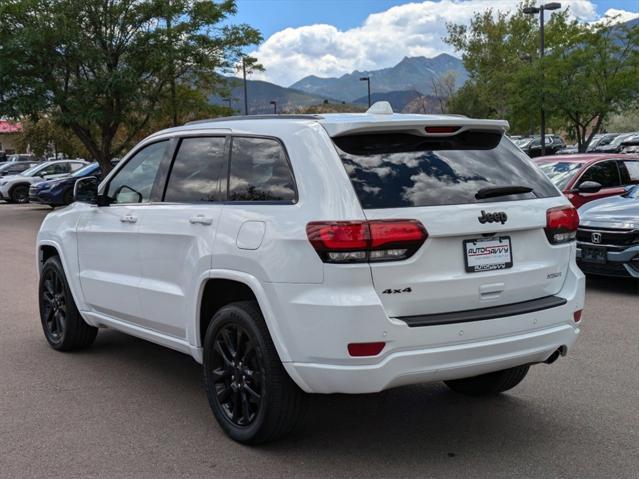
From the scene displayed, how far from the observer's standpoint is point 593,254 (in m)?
8.77

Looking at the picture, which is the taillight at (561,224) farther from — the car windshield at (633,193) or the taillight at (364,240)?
the car windshield at (633,193)

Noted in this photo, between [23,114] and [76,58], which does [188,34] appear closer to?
[76,58]

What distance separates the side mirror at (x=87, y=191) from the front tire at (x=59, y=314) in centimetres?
77

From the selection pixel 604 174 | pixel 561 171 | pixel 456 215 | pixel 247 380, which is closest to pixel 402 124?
pixel 456 215

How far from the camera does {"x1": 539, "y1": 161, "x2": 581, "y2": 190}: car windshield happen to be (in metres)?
11.1

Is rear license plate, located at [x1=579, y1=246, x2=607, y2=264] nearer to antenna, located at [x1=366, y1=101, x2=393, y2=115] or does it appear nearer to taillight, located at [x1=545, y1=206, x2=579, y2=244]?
taillight, located at [x1=545, y1=206, x2=579, y2=244]

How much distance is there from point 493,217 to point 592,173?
811cm

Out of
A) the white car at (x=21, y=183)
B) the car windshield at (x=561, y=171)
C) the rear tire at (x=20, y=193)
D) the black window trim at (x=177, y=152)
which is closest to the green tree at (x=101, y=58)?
the white car at (x=21, y=183)

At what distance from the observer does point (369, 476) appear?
3.78 m

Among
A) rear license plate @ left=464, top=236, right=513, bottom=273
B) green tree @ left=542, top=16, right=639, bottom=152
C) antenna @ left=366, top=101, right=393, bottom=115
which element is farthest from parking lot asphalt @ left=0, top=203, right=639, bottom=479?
green tree @ left=542, top=16, right=639, bottom=152

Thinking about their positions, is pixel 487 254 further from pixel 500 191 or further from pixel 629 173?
pixel 629 173

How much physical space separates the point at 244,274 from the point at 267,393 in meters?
0.65

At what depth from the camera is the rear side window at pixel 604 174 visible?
11211 millimetres

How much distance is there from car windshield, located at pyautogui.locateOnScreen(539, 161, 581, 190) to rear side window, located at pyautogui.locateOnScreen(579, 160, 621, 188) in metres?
0.19
